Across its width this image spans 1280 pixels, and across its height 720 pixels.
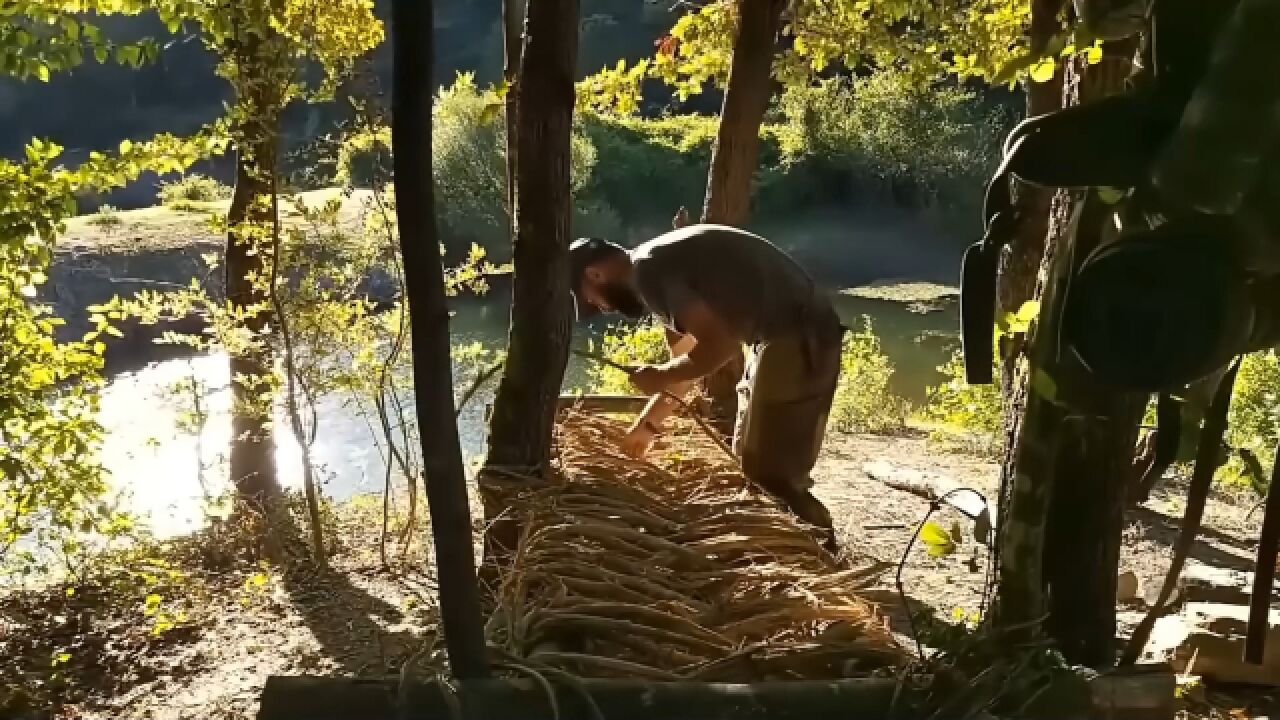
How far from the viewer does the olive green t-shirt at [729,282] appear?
247cm

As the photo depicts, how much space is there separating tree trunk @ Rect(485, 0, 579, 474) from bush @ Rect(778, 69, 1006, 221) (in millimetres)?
15574

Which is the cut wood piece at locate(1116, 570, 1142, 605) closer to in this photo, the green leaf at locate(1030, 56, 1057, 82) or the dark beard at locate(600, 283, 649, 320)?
the dark beard at locate(600, 283, 649, 320)

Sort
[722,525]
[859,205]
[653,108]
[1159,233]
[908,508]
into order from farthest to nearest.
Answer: [653,108]
[859,205]
[908,508]
[722,525]
[1159,233]

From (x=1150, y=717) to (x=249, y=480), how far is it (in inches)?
207

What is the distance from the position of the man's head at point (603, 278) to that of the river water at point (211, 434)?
4.80 feet

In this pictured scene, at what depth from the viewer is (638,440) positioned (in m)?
2.16

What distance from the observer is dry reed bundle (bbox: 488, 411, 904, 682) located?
1.02m

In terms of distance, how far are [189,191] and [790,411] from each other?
211 inches

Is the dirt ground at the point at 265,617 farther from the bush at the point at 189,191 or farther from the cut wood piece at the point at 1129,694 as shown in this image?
the cut wood piece at the point at 1129,694

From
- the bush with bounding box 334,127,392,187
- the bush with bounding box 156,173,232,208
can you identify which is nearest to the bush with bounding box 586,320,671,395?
the bush with bounding box 334,127,392,187

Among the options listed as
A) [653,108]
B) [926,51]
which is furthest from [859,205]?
[926,51]

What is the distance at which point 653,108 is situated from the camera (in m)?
21.5

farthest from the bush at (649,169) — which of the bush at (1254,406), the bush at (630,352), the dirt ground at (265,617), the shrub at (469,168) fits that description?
the dirt ground at (265,617)

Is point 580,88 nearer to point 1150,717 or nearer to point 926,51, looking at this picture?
point 926,51
